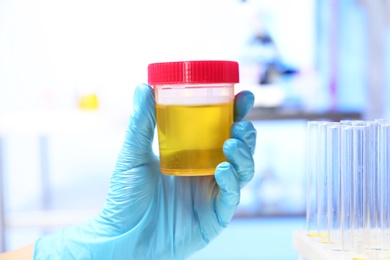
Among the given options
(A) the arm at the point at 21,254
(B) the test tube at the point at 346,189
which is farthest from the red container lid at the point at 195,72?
(A) the arm at the point at 21,254

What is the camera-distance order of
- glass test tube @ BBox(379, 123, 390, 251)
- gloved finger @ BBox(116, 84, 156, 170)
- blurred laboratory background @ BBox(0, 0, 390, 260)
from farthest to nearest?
blurred laboratory background @ BBox(0, 0, 390, 260) < gloved finger @ BBox(116, 84, 156, 170) < glass test tube @ BBox(379, 123, 390, 251)

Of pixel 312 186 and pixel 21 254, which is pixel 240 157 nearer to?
pixel 312 186

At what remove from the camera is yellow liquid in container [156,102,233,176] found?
33.1 inches

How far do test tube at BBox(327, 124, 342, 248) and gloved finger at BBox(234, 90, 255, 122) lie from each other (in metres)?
0.19

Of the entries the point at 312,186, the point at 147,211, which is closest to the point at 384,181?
the point at 312,186

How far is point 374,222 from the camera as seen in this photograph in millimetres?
823

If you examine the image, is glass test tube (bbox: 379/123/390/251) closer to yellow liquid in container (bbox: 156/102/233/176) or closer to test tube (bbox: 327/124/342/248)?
test tube (bbox: 327/124/342/248)

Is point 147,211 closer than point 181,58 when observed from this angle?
Yes

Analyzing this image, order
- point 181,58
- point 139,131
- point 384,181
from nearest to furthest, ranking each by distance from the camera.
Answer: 1. point 384,181
2. point 139,131
3. point 181,58

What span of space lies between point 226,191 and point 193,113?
0.55 feet

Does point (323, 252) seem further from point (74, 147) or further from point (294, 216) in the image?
point (74, 147)

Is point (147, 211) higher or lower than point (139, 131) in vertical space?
lower

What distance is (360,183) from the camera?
2.68 feet

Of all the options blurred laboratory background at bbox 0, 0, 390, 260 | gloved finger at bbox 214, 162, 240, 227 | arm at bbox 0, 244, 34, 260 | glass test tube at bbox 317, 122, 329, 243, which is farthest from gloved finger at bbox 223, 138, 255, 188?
blurred laboratory background at bbox 0, 0, 390, 260
